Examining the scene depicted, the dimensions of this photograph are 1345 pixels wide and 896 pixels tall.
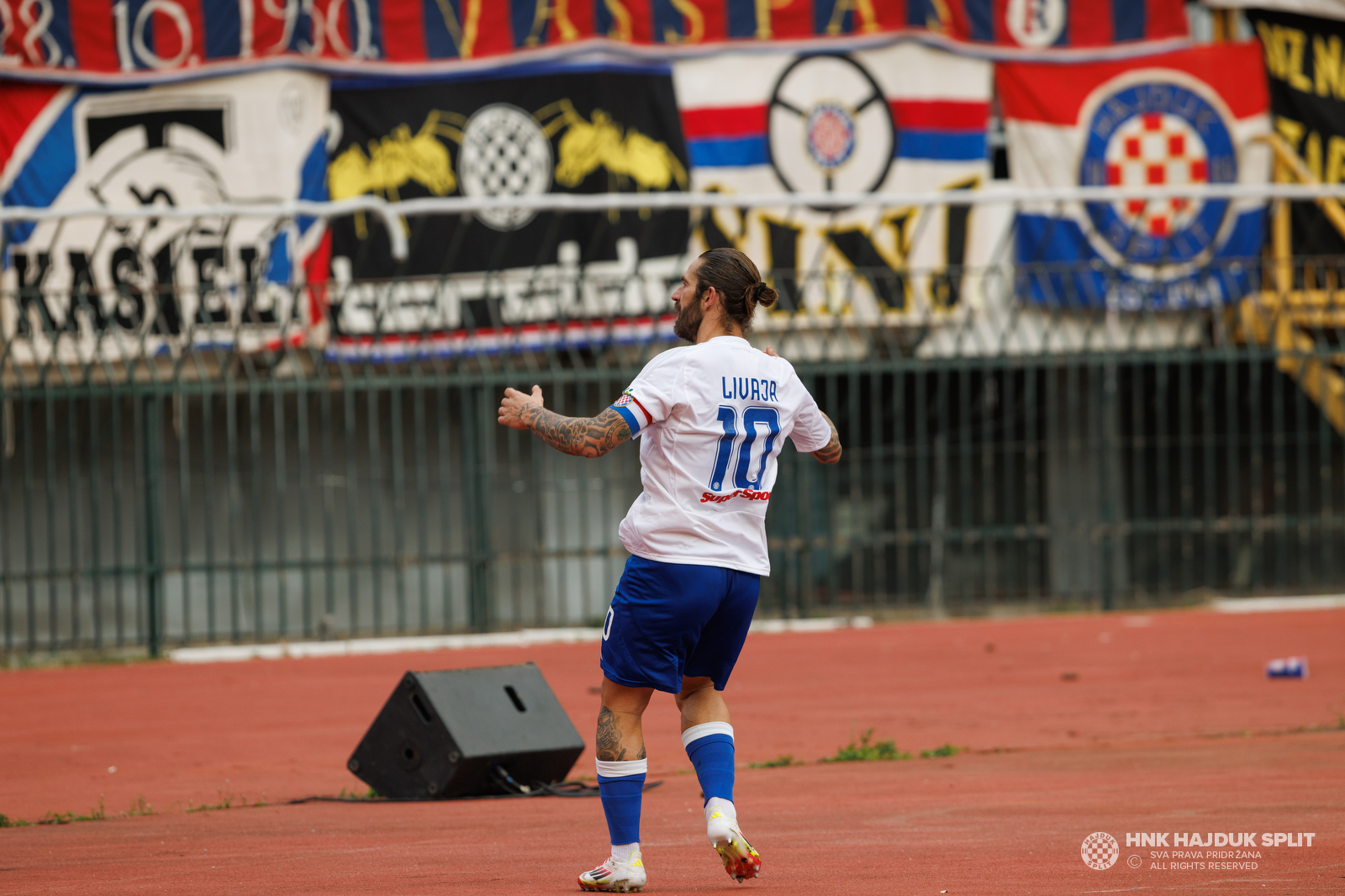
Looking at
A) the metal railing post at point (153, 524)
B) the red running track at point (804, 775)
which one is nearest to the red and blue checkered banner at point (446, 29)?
the metal railing post at point (153, 524)

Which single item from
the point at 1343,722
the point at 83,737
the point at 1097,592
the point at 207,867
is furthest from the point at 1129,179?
the point at 207,867

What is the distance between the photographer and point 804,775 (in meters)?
6.65

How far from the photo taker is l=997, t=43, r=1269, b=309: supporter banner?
46.6 ft

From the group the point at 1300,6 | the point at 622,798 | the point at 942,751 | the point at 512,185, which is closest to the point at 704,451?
the point at 622,798

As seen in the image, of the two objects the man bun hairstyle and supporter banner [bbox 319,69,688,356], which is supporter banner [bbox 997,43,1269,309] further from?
the man bun hairstyle

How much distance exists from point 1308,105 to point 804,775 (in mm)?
10640

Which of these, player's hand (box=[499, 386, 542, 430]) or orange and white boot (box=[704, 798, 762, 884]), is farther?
player's hand (box=[499, 386, 542, 430])

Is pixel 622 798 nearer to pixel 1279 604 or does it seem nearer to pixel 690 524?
pixel 690 524

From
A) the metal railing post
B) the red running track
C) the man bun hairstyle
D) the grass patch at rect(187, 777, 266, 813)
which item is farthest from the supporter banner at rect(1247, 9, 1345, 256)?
the man bun hairstyle

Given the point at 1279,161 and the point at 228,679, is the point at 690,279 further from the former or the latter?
the point at 1279,161

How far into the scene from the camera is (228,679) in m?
10.4

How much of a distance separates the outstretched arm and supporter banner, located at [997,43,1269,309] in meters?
10.7

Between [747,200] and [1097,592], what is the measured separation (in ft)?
15.7

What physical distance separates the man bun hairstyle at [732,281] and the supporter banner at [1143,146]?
10325 mm
